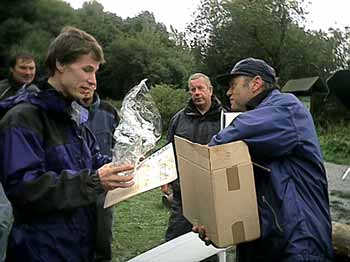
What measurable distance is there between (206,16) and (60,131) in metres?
19.6

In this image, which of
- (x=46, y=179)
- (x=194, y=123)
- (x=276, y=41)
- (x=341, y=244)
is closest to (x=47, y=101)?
(x=46, y=179)

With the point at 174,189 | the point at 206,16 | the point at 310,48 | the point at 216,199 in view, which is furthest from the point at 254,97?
the point at 206,16

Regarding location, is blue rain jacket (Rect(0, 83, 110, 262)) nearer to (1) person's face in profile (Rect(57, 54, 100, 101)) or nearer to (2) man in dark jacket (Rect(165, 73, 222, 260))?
(1) person's face in profile (Rect(57, 54, 100, 101))

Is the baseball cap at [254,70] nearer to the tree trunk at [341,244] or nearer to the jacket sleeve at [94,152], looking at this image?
the jacket sleeve at [94,152]

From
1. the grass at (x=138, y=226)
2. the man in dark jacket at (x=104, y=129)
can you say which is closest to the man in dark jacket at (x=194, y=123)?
the man in dark jacket at (x=104, y=129)

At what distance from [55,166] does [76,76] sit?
346 millimetres

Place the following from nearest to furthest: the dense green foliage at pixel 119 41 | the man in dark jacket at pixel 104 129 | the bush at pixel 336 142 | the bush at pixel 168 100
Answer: the man in dark jacket at pixel 104 129 < the bush at pixel 336 142 < the dense green foliage at pixel 119 41 < the bush at pixel 168 100

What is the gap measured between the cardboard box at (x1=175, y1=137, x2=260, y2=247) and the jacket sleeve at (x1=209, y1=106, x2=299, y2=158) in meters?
0.06

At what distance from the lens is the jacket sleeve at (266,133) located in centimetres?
223

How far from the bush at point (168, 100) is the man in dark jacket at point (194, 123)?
41.2 ft

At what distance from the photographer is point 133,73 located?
22.1 metres

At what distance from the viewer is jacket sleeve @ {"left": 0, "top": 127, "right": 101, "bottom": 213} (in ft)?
6.29

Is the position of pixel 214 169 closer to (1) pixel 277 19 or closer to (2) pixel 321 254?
(2) pixel 321 254

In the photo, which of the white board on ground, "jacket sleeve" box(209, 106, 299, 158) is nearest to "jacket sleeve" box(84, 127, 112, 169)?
"jacket sleeve" box(209, 106, 299, 158)
